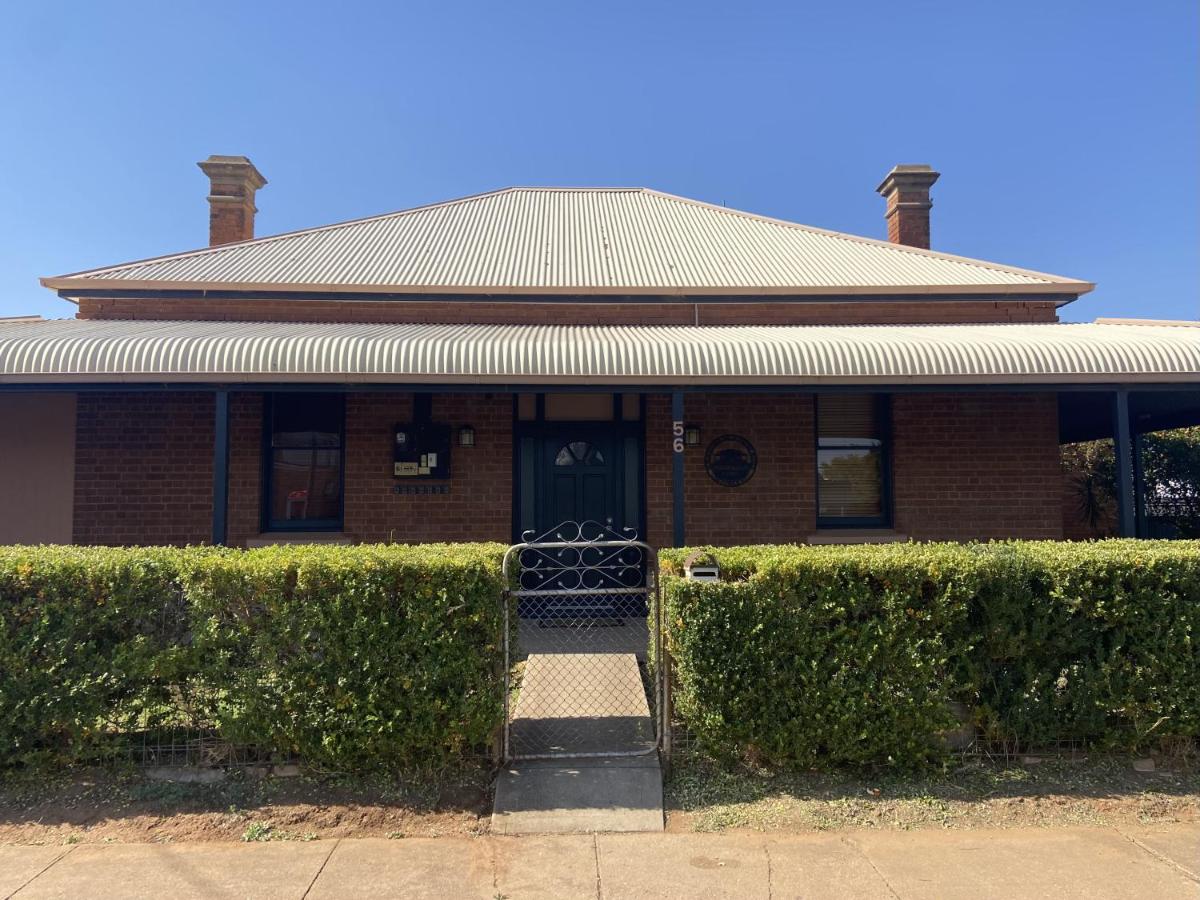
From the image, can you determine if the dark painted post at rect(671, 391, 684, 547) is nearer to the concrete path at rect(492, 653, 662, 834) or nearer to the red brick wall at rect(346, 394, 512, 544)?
the concrete path at rect(492, 653, 662, 834)

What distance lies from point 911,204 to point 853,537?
21.7 feet

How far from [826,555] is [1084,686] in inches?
65.3

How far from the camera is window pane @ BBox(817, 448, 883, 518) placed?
829 cm

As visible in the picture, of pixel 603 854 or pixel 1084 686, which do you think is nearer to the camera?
pixel 603 854

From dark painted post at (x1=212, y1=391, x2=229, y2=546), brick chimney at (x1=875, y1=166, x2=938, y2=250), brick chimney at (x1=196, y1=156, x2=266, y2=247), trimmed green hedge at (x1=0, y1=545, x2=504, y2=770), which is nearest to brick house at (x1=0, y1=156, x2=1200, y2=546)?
dark painted post at (x1=212, y1=391, x2=229, y2=546)

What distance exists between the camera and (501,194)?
12547 mm

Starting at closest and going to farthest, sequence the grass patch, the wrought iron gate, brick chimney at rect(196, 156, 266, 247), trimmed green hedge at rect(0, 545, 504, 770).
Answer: the grass patch → trimmed green hedge at rect(0, 545, 504, 770) → the wrought iron gate → brick chimney at rect(196, 156, 266, 247)

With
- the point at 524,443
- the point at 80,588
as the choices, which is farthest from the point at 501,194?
the point at 80,588

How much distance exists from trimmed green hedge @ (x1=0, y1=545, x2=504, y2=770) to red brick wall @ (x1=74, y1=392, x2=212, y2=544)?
12.5 ft

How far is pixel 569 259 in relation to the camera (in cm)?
970

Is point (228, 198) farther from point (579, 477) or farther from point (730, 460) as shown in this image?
point (730, 460)

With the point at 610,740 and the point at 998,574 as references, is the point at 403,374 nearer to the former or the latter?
the point at 610,740

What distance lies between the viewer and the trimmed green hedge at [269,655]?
13.2 ft

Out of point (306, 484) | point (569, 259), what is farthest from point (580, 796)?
point (569, 259)
